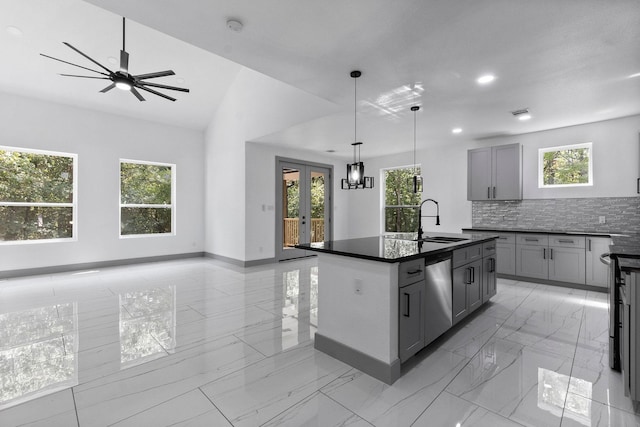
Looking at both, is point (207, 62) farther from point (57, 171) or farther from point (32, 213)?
point (32, 213)

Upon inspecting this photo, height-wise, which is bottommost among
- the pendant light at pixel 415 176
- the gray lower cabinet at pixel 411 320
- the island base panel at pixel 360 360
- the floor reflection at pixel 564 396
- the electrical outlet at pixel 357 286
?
the floor reflection at pixel 564 396

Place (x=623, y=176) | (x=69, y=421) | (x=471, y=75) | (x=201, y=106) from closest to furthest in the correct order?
(x=69, y=421)
(x=471, y=75)
(x=623, y=176)
(x=201, y=106)

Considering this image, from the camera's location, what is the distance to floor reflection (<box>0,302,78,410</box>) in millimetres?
2018

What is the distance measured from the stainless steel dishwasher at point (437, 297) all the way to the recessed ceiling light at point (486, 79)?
2.03 m

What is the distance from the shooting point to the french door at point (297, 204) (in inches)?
271

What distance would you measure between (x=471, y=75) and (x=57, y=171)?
23.4 feet

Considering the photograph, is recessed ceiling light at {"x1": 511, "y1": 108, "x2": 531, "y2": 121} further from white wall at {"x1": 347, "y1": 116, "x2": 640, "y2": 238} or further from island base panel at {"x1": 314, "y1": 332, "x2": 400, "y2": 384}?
island base panel at {"x1": 314, "y1": 332, "x2": 400, "y2": 384}

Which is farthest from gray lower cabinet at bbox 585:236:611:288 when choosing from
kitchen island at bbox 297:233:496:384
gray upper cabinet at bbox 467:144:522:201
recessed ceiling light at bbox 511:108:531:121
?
kitchen island at bbox 297:233:496:384

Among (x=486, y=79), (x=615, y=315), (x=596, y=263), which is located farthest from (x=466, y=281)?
(x=596, y=263)

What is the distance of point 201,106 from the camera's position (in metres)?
6.72

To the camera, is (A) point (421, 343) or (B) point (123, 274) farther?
(B) point (123, 274)

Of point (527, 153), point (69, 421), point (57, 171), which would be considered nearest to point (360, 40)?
point (69, 421)

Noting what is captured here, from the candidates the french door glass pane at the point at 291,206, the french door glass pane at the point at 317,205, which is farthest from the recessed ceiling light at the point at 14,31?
the french door glass pane at the point at 317,205

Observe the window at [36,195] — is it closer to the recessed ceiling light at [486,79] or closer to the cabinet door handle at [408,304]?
the cabinet door handle at [408,304]
